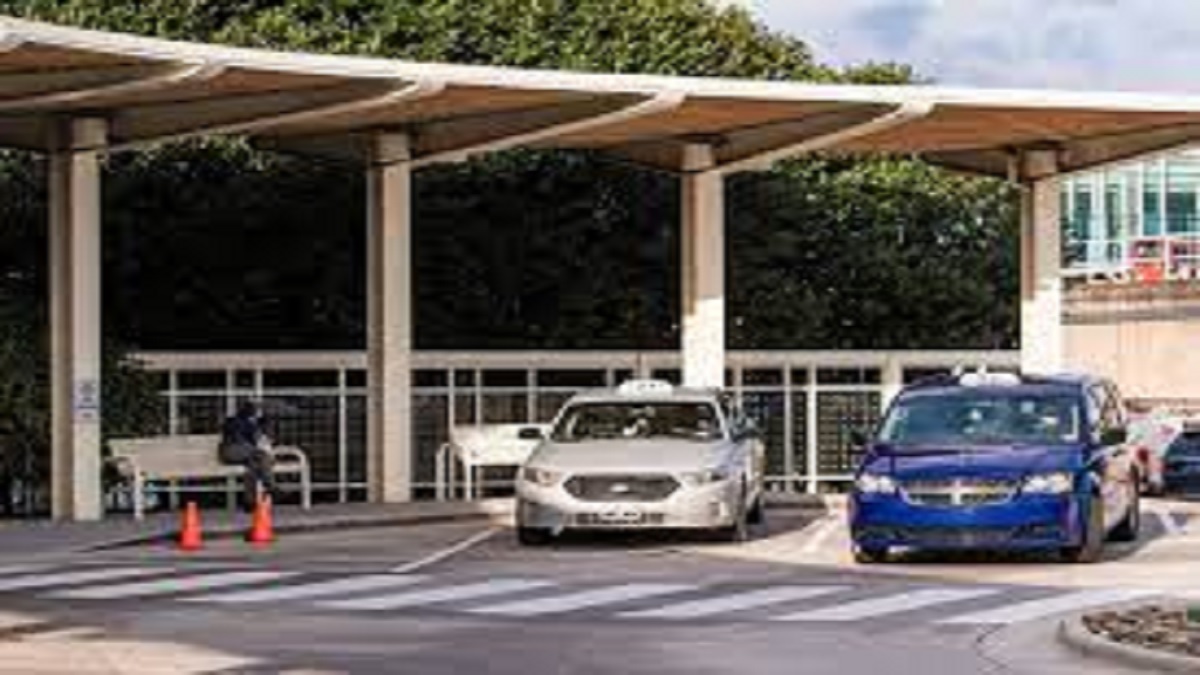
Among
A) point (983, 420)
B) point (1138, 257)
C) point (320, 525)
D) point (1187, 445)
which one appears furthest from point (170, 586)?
point (1138, 257)

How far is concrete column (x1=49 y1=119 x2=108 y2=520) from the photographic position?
26.1 metres

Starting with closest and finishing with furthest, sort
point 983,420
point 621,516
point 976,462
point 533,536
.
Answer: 1. point 976,462
2. point 983,420
3. point 621,516
4. point 533,536

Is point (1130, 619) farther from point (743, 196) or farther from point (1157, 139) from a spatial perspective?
point (743, 196)

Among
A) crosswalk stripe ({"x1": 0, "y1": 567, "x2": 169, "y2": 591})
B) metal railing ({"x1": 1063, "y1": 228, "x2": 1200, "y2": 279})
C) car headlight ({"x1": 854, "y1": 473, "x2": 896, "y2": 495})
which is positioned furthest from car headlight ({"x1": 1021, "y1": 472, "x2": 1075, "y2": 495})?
metal railing ({"x1": 1063, "y1": 228, "x2": 1200, "y2": 279})

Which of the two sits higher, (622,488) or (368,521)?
(622,488)

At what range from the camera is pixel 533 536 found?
24.0m

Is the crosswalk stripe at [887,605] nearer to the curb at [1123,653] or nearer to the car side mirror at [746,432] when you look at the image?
the curb at [1123,653]

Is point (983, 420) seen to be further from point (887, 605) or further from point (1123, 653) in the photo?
point (1123, 653)

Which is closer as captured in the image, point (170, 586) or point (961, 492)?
point (170, 586)

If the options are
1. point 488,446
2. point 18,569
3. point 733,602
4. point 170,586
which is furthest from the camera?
point 488,446

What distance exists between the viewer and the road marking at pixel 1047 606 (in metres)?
16.9

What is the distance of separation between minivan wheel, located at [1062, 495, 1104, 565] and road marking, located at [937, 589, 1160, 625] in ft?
6.58

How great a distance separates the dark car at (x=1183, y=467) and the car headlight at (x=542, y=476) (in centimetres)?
1255

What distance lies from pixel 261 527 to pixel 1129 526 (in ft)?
26.5
